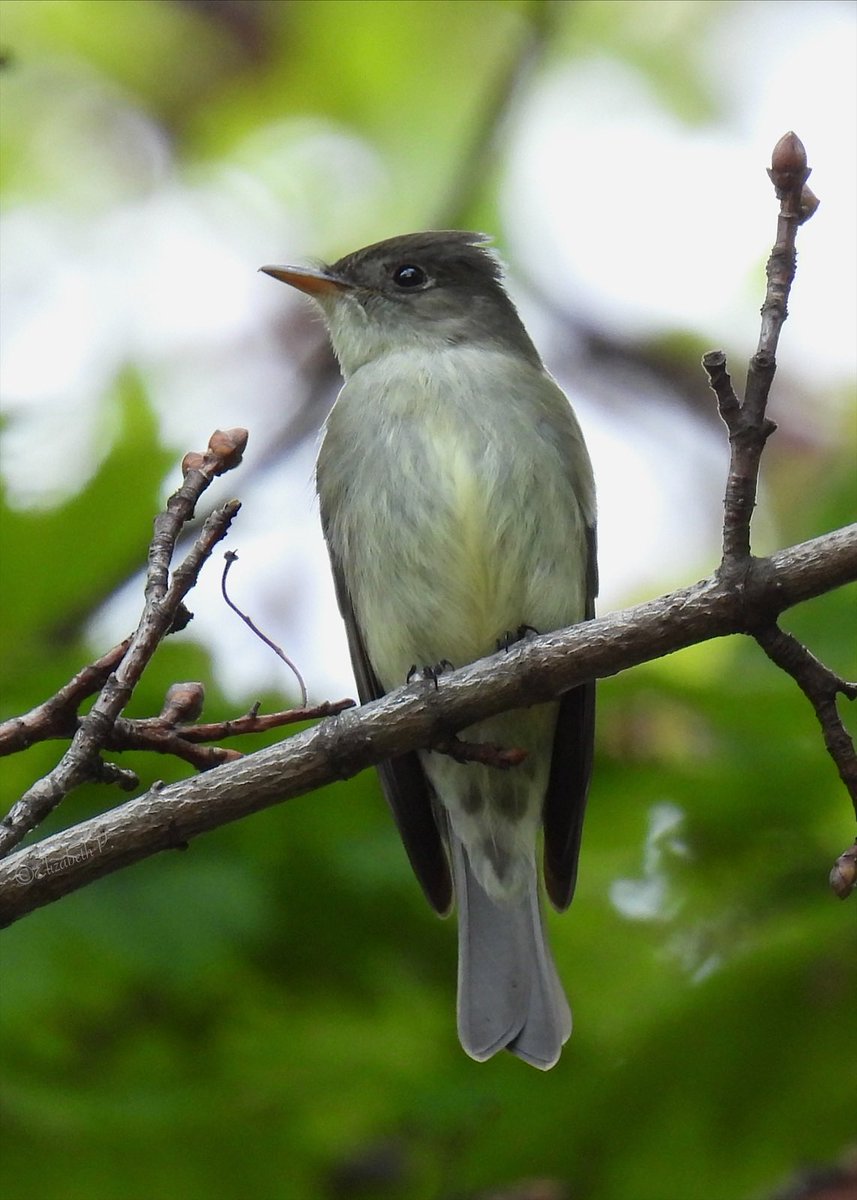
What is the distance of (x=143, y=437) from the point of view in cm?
374

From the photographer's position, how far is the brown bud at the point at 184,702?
306 centimetres

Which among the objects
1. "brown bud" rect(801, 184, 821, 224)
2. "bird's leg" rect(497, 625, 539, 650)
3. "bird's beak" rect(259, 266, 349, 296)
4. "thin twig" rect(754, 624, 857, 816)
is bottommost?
"thin twig" rect(754, 624, 857, 816)

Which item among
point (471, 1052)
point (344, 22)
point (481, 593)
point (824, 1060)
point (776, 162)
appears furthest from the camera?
point (344, 22)

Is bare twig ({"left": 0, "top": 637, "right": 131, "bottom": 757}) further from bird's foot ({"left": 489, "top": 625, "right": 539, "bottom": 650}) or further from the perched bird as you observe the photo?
bird's foot ({"left": 489, "top": 625, "right": 539, "bottom": 650})

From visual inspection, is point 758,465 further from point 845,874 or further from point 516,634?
point 516,634

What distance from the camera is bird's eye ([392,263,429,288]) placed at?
562 cm

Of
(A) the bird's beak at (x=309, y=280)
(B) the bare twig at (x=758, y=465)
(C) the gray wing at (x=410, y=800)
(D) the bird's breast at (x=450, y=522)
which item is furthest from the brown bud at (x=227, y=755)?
(A) the bird's beak at (x=309, y=280)

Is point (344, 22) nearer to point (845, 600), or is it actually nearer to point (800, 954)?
point (845, 600)

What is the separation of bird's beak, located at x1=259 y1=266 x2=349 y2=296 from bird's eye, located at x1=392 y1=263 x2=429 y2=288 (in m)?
0.18

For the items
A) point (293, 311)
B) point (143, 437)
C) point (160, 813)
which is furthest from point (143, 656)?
point (293, 311)

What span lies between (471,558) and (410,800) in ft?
2.44

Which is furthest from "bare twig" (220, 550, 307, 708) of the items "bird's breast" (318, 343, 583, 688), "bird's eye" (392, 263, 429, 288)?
"bird's eye" (392, 263, 429, 288)

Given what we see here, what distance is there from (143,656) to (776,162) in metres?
1.39

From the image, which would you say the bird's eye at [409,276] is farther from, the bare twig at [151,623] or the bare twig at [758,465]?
the bare twig at [758,465]
